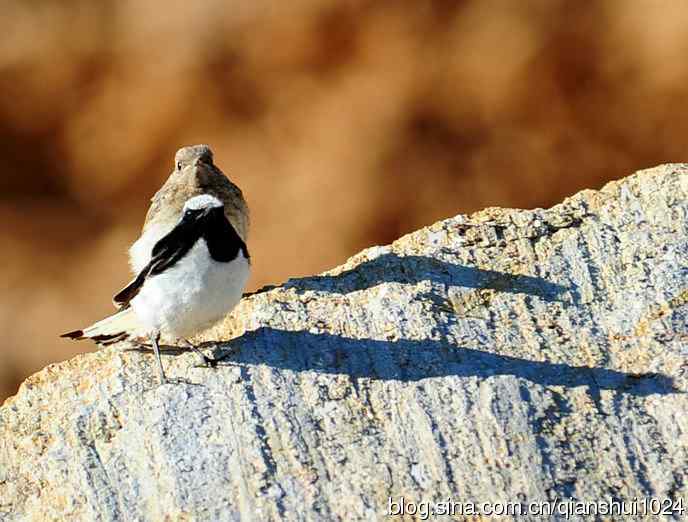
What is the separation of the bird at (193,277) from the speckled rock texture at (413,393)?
122 mm

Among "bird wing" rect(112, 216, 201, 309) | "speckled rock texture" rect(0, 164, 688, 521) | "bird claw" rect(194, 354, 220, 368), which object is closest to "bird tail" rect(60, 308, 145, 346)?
"speckled rock texture" rect(0, 164, 688, 521)

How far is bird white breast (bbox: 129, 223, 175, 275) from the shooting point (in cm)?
483

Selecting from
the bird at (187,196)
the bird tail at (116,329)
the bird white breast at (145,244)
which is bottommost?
the bird tail at (116,329)

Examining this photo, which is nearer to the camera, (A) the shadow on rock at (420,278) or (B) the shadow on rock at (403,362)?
(B) the shadow on rock at (403,362)

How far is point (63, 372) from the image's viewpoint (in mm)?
3939

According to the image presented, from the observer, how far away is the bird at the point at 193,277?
382cm

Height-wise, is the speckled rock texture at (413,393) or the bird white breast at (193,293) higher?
the bird white breast at (193,293)

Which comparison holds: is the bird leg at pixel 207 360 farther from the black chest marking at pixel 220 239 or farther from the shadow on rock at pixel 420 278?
the shadow on rock at pixel 420 278

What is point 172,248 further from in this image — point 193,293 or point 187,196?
point 187,196

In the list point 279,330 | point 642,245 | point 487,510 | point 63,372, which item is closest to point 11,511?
point 63,372

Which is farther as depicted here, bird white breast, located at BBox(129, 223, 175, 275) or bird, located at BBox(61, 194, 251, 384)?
bird white breast, located at BBox(129, 223, 175, 275)

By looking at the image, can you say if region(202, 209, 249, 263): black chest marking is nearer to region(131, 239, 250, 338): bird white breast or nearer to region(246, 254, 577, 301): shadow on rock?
region(131, 239, 250, 338): bird white breast

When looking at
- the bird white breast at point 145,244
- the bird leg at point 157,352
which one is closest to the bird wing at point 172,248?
the bird leg at point 157,352

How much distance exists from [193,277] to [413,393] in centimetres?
77
